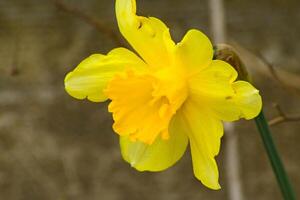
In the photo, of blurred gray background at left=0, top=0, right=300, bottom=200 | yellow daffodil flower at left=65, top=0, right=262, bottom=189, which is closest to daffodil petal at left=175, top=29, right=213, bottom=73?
yellow daffodil flower at left=65, top=0, right=262, bottom=189

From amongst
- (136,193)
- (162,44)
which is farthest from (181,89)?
(136,193)

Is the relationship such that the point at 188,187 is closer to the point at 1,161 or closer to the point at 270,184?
the point at 270,184

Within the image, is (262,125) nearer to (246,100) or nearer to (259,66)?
(246,100)

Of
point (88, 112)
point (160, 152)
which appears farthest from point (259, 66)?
point (160, 152)

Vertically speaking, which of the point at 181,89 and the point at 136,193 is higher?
the point at 181,89

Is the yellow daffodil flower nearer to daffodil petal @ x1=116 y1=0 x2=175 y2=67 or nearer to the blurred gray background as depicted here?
daffodil petal @ x1=116 y1=0 x2=175 y2=67

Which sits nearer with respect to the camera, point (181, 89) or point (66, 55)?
point (181, 89)

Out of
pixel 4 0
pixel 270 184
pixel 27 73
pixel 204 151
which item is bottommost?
pixel 270 184
